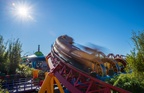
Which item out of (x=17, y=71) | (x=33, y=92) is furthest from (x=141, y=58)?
(x=17, y=71)

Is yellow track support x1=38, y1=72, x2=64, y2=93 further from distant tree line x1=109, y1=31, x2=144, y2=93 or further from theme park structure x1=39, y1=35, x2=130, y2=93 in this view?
distant tree line x1=109, y1=31, x2=144, y2=93

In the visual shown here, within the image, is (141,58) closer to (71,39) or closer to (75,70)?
(75,70)

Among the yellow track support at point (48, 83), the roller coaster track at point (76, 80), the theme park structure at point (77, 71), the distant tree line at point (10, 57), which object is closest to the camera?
the roller coaster track at point (76, 80)

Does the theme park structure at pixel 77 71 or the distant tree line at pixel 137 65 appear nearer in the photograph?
the theme park structure at pixel 77 71

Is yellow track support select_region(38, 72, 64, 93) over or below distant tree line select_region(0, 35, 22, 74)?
below

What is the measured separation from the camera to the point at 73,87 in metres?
9.40

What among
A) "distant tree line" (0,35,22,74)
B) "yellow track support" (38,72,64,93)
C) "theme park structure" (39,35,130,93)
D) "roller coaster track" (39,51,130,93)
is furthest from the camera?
"distant tree line" (0,35,22,74)

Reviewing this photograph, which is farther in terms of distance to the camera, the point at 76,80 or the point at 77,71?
the point at 76,80

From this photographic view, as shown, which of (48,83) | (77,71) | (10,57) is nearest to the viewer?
(77,71)

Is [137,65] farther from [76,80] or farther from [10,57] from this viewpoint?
[10,57]

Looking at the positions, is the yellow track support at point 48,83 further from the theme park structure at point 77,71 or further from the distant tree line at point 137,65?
the distant tree line at point 137,65

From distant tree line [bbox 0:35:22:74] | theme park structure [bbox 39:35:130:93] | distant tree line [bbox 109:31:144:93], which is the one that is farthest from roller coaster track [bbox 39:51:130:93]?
distant tree line [bbox 0:35:22:74]

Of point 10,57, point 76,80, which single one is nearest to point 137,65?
point 76,80


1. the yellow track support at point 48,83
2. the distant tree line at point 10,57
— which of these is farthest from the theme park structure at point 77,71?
the distant tree line at point 10,57
